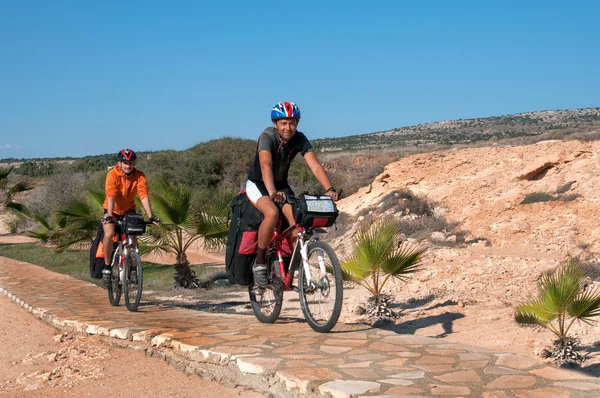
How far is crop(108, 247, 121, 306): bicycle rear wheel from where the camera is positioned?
816 centimetres

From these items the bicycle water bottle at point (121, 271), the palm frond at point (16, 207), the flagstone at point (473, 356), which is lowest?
the flagstone at point (473, 356)

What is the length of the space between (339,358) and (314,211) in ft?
3.98

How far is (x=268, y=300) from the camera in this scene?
→ 21.4 feet

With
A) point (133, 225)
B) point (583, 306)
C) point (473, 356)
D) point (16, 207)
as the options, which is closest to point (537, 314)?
point (583, 306)

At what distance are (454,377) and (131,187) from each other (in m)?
4.97

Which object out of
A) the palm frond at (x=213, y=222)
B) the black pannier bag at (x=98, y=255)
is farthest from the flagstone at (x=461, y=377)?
the palm frond at (x=213, y=222)

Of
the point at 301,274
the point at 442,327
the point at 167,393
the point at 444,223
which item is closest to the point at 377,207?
the point at 444,223

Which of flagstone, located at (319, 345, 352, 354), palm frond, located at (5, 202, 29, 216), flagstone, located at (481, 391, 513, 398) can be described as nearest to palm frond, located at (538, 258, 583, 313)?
flagstone, located at (319, 345, 352, 354)

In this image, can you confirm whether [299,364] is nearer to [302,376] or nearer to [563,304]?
[302,376]

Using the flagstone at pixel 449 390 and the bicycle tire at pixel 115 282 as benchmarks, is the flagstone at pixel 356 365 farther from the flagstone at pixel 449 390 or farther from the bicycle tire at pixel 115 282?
the bicycle tire at pixel 115 282

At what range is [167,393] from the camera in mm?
4785

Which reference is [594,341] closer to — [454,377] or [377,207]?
[454,377]

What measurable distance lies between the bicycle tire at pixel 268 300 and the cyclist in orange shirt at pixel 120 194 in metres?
1.87

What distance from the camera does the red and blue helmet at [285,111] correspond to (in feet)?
19.3
